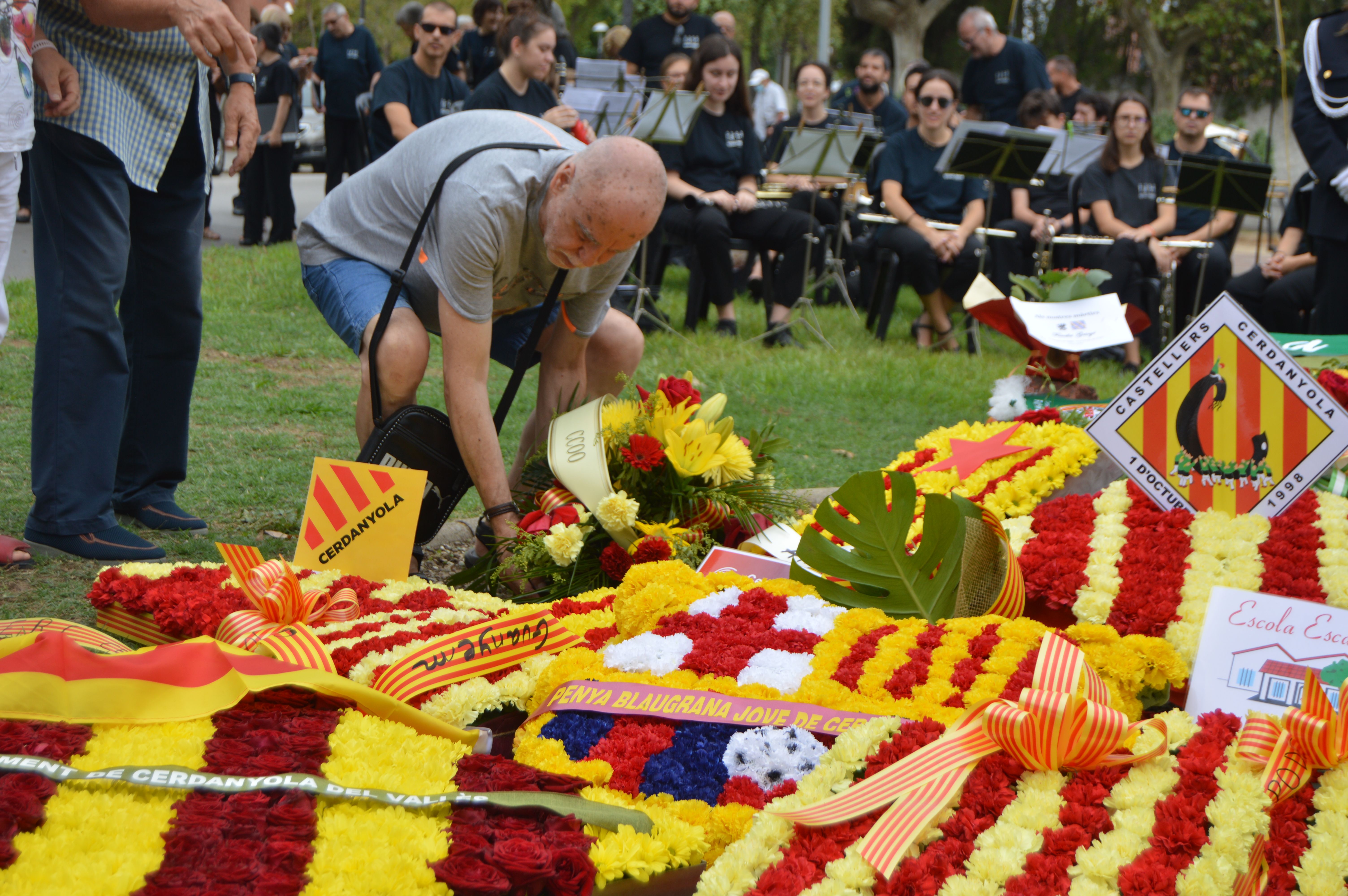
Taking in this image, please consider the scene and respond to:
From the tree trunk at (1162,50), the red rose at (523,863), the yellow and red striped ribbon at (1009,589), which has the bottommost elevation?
the red rose at (523,863)

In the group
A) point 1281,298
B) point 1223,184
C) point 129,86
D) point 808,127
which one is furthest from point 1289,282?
point 129,86

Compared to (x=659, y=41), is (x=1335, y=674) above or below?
below

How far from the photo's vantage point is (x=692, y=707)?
1.44 m

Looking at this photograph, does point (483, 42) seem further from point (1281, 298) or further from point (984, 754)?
point (984, 754)

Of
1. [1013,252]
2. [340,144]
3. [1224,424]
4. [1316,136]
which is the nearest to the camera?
[1224,424]

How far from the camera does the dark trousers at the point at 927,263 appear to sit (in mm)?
7195

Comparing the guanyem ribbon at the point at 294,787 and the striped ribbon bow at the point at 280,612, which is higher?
the guanyem ribbon at the point at 294,787

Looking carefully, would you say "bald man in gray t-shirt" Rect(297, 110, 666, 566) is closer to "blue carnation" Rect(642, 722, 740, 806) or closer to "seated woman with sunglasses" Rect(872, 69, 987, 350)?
"blue carnation" Rect(642, 722, 740, 806)

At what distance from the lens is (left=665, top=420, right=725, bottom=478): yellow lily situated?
2459mm

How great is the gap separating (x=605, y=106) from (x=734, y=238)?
3.71 feet

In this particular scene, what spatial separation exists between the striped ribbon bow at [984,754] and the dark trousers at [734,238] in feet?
19.1

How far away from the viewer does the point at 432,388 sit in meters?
5.14

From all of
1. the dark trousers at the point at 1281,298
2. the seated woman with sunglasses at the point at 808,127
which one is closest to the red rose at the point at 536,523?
the dark trousers at the point at 1281,298

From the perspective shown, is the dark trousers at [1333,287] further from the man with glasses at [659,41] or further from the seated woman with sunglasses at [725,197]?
the man with glasses at [659,41]
